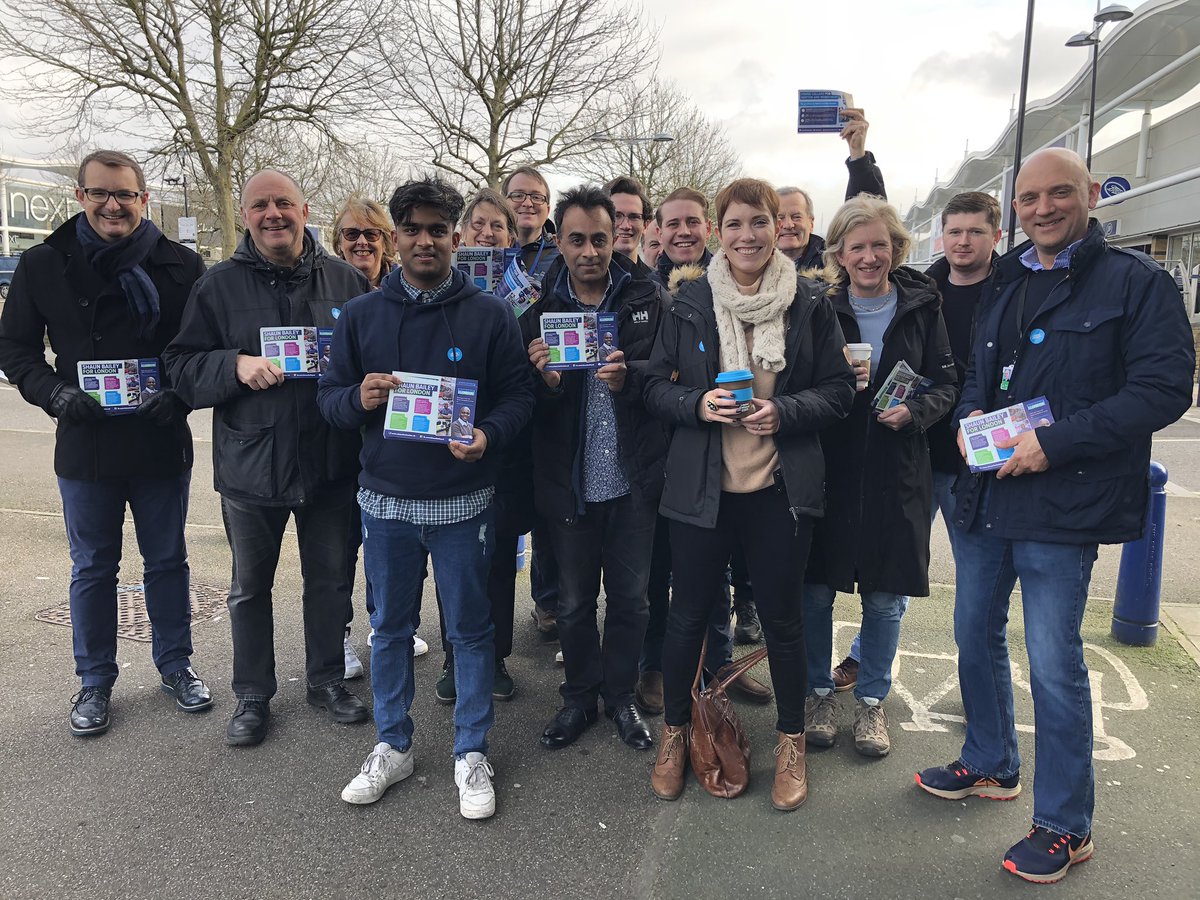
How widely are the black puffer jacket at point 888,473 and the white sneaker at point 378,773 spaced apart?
1.88m

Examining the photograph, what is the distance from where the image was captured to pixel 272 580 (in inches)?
145

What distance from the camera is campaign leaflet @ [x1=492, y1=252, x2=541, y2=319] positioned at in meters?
3.59

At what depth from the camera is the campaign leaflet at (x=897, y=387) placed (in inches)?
126

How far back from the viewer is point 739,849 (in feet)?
9.17

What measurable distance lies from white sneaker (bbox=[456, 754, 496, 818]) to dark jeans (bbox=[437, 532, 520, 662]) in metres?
0.68

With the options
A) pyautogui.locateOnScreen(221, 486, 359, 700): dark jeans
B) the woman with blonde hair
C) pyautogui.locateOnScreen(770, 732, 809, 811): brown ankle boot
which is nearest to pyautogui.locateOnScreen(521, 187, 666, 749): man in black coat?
pyautogui.locateOnScreen(770, 732, 809, 811): brown ankle boot

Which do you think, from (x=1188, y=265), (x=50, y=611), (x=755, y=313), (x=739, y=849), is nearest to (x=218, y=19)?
(x=50, y=611)

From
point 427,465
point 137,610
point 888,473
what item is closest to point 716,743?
point 888,473

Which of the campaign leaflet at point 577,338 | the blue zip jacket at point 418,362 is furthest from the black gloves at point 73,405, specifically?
the campaign leaflet at point 577,338

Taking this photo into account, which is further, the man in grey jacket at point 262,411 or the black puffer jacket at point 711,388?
the man in grey jacket at point 262,411

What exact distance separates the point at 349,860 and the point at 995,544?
2.42 metres

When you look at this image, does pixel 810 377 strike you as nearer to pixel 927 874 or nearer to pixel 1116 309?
pixel 1116 309

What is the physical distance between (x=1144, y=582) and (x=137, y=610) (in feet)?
18.4

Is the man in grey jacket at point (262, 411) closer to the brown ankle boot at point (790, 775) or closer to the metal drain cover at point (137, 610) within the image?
the metal drain cover at point (137, 610)
